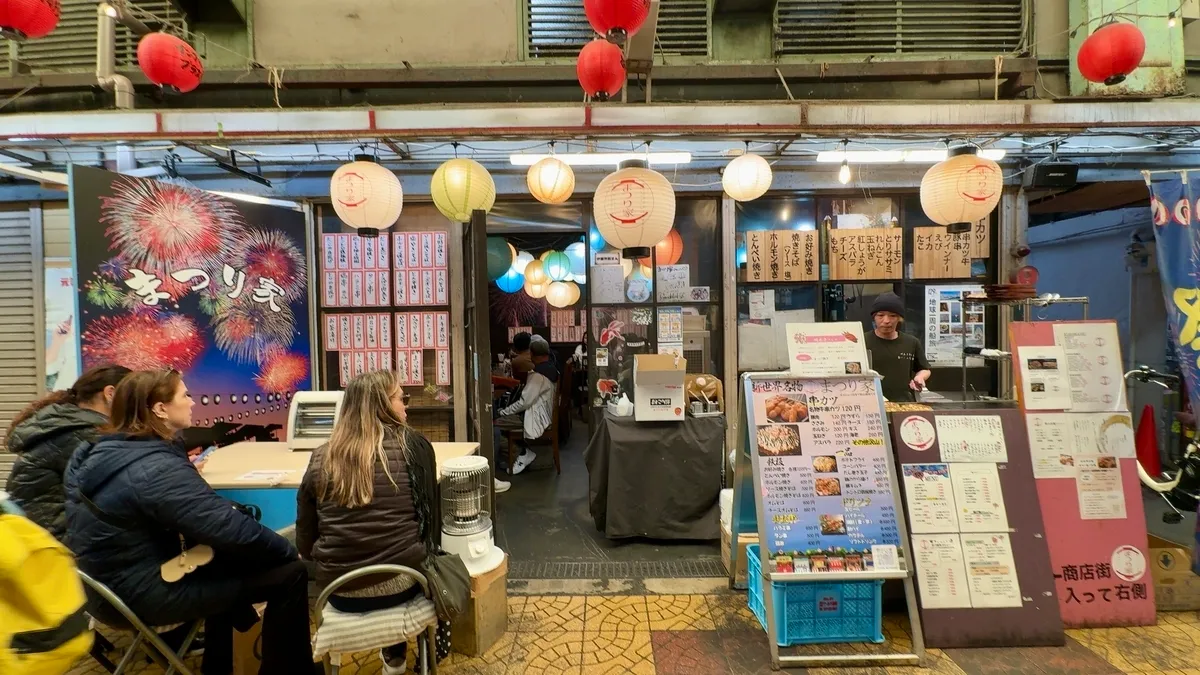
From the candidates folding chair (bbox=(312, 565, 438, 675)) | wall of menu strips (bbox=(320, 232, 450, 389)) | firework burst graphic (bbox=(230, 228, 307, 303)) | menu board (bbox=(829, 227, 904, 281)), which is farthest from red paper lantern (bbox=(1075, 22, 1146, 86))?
firework burst graphic (bbox=(230, 228, 307, 303))

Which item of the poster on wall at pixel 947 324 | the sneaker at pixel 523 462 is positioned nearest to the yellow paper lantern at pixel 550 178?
the sneaker at pixel 523 462

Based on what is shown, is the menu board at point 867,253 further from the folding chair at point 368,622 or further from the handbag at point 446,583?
the folding chair at point 368,622

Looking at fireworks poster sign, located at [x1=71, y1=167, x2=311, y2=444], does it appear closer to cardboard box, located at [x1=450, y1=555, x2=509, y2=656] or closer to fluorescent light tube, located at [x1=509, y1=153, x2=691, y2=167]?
fluorescent light tube, located at [x1=509, y1=153, x2=691, y2=167]

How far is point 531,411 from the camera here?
6.42 metres

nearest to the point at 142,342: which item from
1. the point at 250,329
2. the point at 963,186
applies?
the point at 250,329

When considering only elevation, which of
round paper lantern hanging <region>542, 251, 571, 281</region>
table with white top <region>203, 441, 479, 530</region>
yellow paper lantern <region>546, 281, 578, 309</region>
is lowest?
table with white top <region>203, 441, 479, 530</region>

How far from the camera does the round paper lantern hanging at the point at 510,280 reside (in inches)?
334

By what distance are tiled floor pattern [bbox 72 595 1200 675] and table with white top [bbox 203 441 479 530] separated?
1.03 metres

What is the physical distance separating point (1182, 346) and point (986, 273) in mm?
2408

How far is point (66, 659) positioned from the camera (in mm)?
1419

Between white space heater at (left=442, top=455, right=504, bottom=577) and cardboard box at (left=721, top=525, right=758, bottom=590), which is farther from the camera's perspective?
cardboard box at (left=721, top=525, right=758, bottom=590)

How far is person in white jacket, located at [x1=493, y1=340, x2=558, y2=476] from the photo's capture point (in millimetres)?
6387

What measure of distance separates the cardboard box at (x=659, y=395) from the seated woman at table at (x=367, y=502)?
225 centimetres

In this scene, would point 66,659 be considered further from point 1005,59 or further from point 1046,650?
point 1005,59
